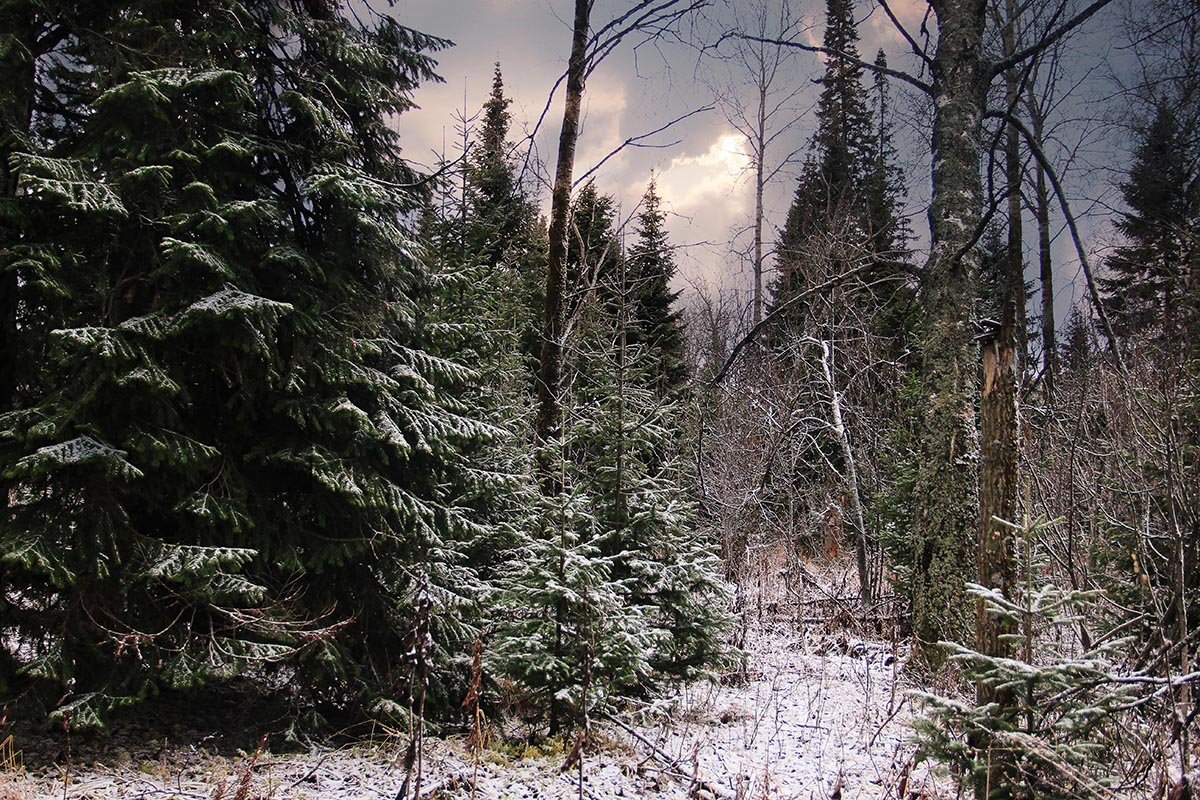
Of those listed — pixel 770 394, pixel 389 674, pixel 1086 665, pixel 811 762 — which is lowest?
pixel 811 762

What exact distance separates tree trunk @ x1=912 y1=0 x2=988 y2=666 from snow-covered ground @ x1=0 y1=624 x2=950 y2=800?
3.80 feet

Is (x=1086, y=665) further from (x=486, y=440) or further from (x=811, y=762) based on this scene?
(x=486, y=440)

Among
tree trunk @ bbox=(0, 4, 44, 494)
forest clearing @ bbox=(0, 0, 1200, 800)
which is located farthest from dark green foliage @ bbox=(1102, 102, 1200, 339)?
tree trunk @ bbox=(0, 4, 44, 494)

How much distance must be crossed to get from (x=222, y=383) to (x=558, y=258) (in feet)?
12.9

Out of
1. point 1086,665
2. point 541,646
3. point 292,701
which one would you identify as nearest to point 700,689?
point 541,646

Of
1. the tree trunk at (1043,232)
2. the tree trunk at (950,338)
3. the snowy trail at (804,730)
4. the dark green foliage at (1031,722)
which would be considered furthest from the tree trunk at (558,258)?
the tree trunk at (1043,232)

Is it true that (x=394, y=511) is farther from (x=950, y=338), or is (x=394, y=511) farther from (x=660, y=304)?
(x=660, y=304)

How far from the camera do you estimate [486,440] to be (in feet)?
21.2

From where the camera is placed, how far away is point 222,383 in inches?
212

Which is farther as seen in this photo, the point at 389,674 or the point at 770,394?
the point at 770,394

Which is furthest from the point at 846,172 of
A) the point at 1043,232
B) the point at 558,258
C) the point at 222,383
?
the point at 222,383

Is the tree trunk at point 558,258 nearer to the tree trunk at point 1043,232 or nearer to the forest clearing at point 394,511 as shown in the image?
the forest clearing at point 394,511

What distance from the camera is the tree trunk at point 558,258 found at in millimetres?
7801

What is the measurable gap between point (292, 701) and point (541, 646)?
2.13m
